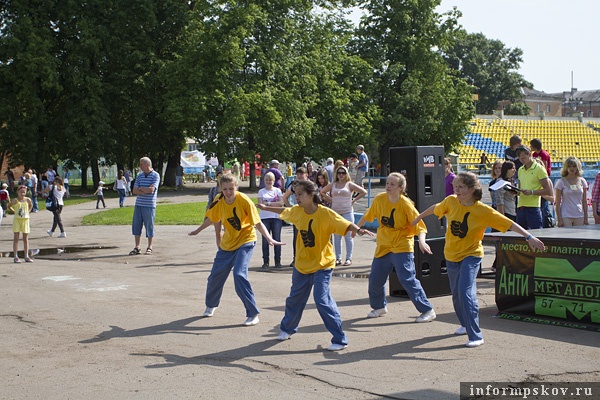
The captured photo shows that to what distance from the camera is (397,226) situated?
9.05 meters

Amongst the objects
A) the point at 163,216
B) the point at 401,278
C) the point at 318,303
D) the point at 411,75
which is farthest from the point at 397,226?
the point at 411,75

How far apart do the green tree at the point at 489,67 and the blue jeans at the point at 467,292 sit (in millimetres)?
92016

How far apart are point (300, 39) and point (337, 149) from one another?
26.4ft

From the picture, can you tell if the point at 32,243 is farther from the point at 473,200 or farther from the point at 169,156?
the point at 169,156

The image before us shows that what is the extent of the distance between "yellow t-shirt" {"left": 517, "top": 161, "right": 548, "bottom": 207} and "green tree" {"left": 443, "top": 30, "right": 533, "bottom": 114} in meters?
87.7

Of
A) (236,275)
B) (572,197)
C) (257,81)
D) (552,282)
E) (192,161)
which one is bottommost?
(552,282)

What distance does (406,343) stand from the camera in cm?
791

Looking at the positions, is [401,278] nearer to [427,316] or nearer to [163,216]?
[427,316]

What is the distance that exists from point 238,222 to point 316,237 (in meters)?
1.57

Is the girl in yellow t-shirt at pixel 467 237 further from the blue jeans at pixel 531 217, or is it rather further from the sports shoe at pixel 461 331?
the blue jeans at pixel 531 217

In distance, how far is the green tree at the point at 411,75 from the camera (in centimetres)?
5316

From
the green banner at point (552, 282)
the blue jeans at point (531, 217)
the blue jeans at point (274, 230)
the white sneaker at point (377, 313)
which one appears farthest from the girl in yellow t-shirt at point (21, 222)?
the green banner at point (552, 282)

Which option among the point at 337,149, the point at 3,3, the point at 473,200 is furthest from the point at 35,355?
the point at 337,149

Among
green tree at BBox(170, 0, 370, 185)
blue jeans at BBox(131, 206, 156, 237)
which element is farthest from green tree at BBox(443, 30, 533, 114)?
blue jeans at BBox(131, 206, 156, 237)
